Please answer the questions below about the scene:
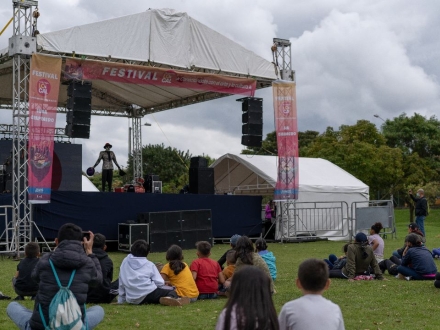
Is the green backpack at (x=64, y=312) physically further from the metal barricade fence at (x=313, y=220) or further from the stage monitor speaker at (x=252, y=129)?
the metal barricade fence at (x=313, y=220)

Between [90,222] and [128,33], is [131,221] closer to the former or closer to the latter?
[90,222]

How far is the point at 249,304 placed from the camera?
3.21m

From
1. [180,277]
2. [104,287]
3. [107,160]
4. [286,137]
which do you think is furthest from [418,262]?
[107,160]

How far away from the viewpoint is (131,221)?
57.3 ft

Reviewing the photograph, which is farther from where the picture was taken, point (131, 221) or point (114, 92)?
point (114, 92)

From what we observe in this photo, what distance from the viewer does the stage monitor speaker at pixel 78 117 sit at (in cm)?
1590

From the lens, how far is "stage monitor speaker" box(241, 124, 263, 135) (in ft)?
62.7

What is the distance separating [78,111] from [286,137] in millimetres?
6543

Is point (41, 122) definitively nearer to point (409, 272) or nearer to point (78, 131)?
point (78, 131)

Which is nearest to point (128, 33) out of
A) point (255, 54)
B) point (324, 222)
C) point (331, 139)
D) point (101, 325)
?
point (255, 54)

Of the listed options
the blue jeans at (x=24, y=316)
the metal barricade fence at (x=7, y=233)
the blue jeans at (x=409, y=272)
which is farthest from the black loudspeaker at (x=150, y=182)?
the blue jeans at (x=24, y=316)

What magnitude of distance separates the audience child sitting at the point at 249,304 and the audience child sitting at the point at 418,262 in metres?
7.33

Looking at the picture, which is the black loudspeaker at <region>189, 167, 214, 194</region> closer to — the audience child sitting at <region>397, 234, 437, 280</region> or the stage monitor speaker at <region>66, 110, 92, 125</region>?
the stage monitor speaker at <region>66, 110, 92, 125</region>

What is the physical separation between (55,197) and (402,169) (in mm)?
24215
